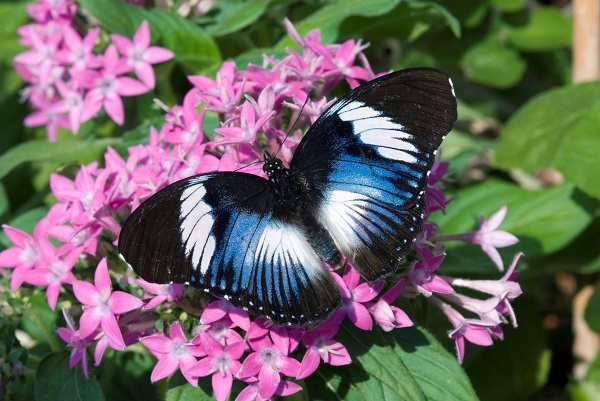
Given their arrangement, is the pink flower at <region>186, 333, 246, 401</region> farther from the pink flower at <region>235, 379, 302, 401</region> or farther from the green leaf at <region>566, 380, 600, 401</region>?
the green leaf at <region>566, 380, 600, 401</region>

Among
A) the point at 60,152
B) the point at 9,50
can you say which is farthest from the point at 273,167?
the point at 9,50

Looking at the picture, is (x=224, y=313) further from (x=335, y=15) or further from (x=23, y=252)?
(x=335, y=15)

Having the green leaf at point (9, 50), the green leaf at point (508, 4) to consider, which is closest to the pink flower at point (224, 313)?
the green leaf at point (9, 50)

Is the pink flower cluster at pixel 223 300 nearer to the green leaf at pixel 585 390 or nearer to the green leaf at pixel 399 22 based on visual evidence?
the green leaf at pixel 399 22

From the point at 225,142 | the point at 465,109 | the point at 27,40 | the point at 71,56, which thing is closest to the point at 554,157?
the point at 465,109

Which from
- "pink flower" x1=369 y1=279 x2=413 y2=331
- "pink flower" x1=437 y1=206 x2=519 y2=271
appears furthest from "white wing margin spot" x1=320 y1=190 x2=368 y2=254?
"pink flower" x1=437 y1=206 x2=519 y2=271

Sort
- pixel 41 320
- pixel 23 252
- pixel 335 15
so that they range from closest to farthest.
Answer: pixel 23 252, pixel 41 320, pixel 335 15
